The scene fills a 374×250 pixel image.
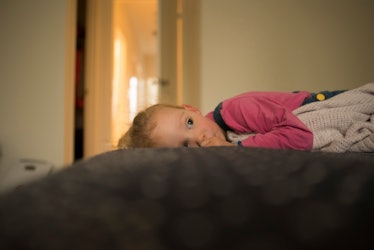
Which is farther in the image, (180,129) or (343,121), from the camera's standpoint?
(180,129)

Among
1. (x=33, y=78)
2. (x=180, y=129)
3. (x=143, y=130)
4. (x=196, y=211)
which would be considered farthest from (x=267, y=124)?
(x=33, y=78)

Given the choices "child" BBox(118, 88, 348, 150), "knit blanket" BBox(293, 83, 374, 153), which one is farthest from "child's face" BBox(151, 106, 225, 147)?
"knit blanket" BBox(293, 83, 374, 153)

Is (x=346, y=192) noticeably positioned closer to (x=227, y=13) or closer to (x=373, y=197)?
(x=373, y=197)

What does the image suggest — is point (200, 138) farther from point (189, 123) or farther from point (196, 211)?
point (196, 211)

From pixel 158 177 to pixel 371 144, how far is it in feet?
2.06

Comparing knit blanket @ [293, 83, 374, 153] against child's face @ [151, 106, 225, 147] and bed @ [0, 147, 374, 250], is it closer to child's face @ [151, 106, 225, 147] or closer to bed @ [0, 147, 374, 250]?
child's face @ [151, 106, 225, 147]

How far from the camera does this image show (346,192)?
16cm

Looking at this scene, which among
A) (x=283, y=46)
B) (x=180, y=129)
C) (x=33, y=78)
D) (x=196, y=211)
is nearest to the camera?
(x=196, y=211)

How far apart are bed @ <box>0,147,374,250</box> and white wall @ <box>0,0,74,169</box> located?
2029 millimetres

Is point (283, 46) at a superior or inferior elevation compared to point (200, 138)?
superior

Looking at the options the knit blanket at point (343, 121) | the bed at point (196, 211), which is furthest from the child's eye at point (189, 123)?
the bed at point (196, 211)

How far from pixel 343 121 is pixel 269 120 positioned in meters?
0.19

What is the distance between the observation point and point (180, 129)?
80 cm

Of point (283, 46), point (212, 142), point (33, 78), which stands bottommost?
point (212, 142)
